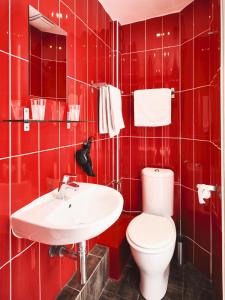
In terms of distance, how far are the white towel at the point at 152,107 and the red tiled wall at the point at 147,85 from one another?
0.45ft

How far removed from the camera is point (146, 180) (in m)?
1.90

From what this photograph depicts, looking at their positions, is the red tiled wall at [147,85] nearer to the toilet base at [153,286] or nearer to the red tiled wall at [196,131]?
the red tiled wall at [196,131]

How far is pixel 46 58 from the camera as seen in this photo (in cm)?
117

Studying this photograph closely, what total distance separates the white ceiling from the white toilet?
5.01ft

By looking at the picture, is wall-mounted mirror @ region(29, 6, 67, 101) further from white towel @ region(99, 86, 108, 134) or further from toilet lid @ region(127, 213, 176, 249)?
toilet lid @ region(127, 213, 176, 249)

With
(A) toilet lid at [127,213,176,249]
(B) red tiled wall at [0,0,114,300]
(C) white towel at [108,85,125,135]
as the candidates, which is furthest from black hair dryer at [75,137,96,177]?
(A) toilet lid at [127,213,176,249]

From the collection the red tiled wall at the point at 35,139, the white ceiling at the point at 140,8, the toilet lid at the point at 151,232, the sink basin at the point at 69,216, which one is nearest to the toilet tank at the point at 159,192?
the toilet lid at the point at 151,232

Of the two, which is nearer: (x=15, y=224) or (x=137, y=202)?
(x=15, y=224)

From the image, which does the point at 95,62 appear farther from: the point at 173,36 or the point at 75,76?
the point at 173,36

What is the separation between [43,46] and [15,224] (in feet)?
3.17

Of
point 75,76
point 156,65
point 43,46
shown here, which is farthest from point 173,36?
point 43,46

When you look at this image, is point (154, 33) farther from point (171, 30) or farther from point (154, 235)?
point (154, 235)

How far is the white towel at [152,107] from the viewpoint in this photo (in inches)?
74.6

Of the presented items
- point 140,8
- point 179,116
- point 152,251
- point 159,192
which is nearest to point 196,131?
point 179,116
